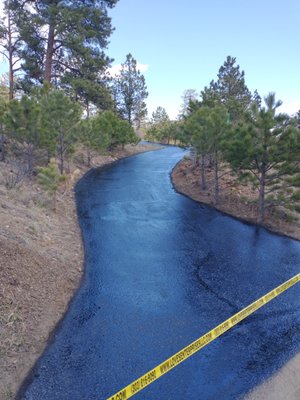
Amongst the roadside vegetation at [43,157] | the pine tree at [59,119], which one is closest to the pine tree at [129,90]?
the roadside vegetation at [43,157]

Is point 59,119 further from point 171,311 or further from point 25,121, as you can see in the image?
point 171,311

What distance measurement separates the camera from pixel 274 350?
18.2 ft

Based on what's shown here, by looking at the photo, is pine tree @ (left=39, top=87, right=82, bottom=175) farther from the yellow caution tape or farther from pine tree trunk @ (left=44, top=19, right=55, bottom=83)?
the yellow caution tape

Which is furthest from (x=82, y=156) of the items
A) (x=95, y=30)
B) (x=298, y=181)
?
(x=298, y=181)

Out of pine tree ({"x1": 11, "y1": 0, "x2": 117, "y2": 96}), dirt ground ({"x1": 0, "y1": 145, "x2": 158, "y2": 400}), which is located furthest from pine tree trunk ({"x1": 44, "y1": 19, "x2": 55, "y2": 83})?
dirt ground ({"x1": 0, "y1": 145, "x2": 158, "y2": 400})

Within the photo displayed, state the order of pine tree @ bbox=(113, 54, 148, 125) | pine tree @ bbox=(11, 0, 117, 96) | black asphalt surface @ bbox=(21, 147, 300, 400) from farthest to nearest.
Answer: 1. pine tree @ bbox=(113, 54, 148, 125)
2. pine tree @ bbox=(11, 0, 117, 96)
3. black asphalt surface @ bbox=(21, 147, 300, 400)

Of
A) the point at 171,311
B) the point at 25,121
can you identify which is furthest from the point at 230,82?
the point at 171,311

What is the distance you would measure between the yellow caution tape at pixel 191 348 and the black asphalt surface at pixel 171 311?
144 mm

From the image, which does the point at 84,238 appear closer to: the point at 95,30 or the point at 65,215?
the point at 65,215

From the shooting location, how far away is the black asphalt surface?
482 cm

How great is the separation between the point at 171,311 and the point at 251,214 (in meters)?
8.62

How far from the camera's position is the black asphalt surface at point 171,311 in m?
4.82

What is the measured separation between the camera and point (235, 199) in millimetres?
15664

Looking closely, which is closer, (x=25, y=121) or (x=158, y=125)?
(x=25, y=121)
